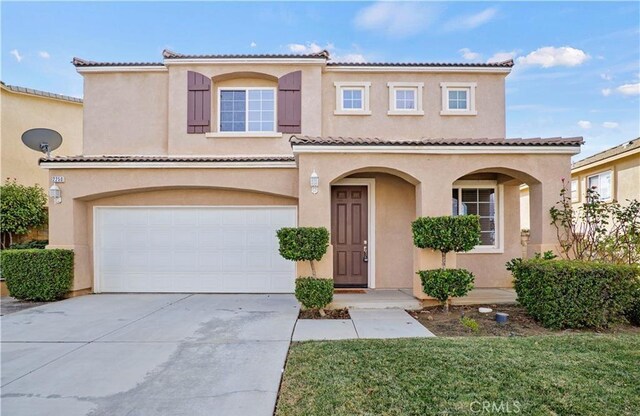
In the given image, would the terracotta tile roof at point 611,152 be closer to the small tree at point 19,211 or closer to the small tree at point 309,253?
the small tree at point 309,253

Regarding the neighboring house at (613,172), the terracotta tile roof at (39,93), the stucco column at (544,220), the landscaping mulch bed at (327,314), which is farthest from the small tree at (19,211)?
the neighboring house at (613,172)

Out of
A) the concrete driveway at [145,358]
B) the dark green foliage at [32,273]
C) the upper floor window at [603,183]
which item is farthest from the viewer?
the upper floor window at [603,183]

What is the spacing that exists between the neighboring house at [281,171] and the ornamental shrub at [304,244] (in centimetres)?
56

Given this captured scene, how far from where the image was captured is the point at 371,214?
988 centimetres

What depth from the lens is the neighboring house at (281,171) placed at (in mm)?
8203

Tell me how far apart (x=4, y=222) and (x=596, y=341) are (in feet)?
50.0

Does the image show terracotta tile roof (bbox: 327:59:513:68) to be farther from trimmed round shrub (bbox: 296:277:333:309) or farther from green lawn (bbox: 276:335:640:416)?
green lawn (bbox: 276:335:640:416)

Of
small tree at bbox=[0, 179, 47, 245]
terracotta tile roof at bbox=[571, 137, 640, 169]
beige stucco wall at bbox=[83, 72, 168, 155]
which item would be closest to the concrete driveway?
small tree at bbox=[0, 179, 47, 245]

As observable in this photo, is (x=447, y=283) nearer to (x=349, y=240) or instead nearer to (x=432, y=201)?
(x=432, y=201)

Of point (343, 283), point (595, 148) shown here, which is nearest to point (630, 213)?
point (343, 283)

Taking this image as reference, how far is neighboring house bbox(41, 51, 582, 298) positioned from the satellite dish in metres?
0.92

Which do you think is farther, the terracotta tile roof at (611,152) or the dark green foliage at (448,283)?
the terracotta tile roof at (611,152)

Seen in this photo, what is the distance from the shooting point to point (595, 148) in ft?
55.8

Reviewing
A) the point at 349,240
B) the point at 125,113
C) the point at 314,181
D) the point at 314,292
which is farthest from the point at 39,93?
the point at 314,292
